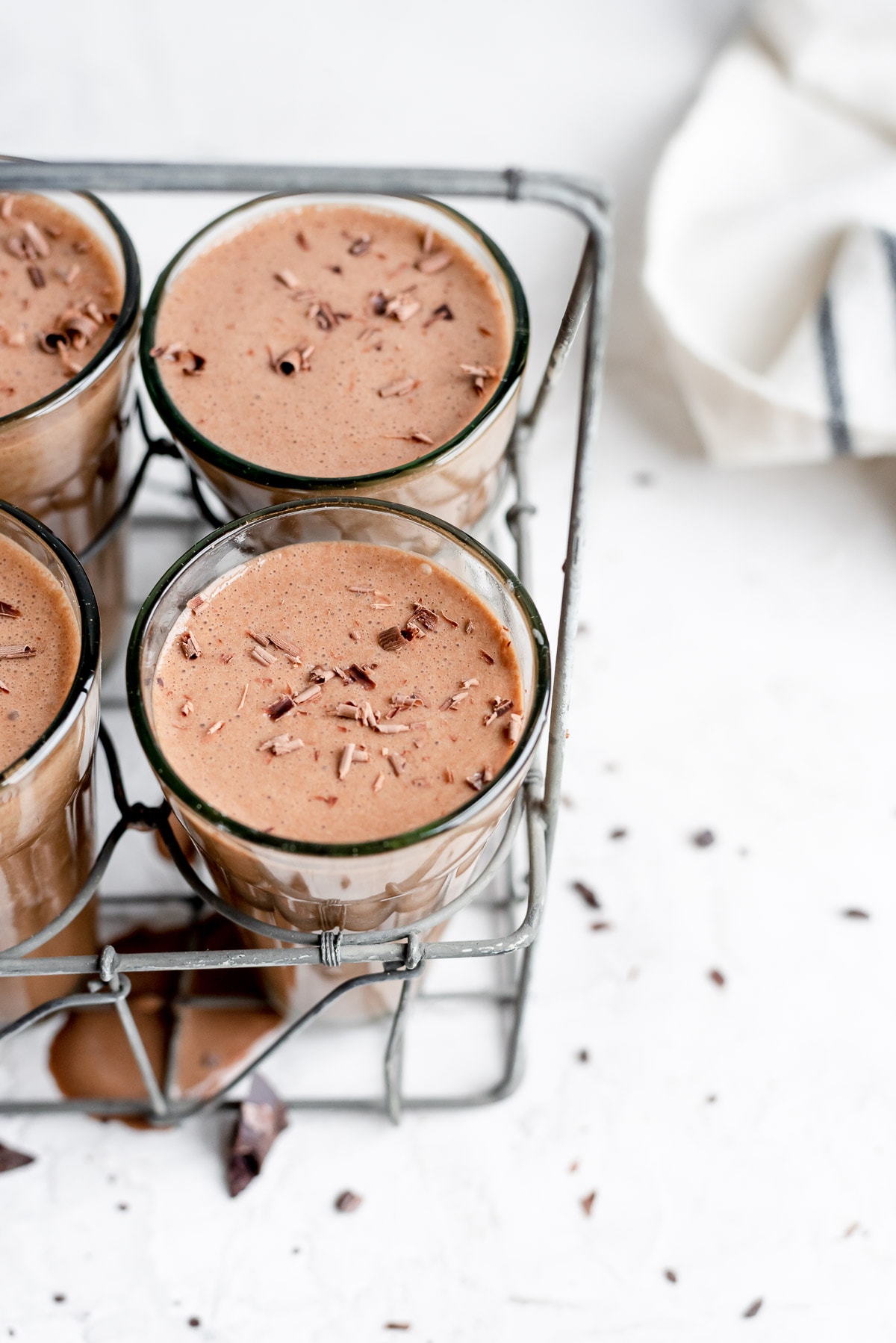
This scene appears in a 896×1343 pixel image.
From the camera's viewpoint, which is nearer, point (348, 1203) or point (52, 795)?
point (52, 795)

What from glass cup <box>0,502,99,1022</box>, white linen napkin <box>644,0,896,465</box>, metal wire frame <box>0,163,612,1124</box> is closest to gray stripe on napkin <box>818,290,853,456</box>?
white linen napkin <box>644,0,896,465</box>

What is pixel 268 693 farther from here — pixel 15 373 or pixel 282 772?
pixel 15 373

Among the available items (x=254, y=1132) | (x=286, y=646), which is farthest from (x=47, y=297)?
(x=254, y=1132)

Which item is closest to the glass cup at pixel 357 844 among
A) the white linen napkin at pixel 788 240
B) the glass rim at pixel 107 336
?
the glass rim at pixel 107 336

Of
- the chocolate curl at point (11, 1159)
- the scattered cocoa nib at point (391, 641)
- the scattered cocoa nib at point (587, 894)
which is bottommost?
the chocolate curl at point (11, 1159)

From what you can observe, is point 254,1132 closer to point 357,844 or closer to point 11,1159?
point 11,1159

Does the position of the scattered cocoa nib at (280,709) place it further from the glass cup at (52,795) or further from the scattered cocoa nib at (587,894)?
the scattered cocoa nib at (587,894)

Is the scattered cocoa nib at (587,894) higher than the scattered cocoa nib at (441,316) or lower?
lower

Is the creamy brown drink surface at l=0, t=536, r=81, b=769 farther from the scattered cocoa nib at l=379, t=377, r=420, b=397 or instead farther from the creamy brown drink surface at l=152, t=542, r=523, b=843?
the scattered cocoa nib at l=379, t=377, r=420, b=397
